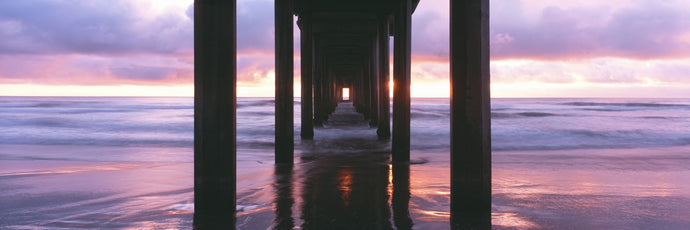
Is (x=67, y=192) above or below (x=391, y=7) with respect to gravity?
below

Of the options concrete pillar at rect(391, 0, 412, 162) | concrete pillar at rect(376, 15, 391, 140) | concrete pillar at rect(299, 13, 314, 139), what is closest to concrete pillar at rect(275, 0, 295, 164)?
concrete pillar at rect(391, 0, 412, 162)

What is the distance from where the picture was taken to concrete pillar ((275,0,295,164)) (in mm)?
7699

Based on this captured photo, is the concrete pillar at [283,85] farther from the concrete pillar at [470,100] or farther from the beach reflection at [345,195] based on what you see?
the concrete pillar at [470,100]

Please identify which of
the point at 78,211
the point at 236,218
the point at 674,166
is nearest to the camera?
the point at 236,218

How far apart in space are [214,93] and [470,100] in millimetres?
2101

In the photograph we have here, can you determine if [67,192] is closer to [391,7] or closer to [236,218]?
[236,218]

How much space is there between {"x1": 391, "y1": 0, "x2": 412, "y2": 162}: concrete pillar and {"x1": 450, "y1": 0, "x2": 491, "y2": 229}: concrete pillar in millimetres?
3956

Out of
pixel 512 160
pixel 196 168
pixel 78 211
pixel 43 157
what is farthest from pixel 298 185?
pixel 43 157

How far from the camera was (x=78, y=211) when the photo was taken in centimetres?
449

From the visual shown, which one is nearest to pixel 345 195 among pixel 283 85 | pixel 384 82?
pixel 283 85

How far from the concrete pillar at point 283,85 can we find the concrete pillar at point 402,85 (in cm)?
187

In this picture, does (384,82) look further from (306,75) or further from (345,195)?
(345,195)

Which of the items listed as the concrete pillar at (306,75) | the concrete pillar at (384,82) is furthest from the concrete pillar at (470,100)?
the concrete pillar at (306,75)

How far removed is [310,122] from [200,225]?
33.0 ft
